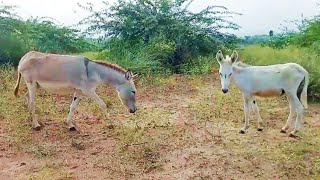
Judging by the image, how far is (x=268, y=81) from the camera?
7949mm

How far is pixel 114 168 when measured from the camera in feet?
21.4

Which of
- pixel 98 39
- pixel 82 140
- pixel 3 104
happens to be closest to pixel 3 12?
pixel 98 39

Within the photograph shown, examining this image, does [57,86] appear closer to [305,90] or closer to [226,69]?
[226,69]

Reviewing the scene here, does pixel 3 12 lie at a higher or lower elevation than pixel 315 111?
higher

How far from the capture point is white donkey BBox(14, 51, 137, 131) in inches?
321

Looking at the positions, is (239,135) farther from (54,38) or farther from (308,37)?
(54,38)

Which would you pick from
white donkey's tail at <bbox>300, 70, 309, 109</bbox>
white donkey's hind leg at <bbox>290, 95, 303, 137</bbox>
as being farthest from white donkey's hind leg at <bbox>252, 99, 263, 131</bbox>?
white donkey's tail at <bbox>300, 70, 309, 109</bbox>

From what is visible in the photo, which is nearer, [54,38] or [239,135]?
[239,135]

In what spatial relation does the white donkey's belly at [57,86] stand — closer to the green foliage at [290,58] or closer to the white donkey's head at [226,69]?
the white donkey's head at [226,69]

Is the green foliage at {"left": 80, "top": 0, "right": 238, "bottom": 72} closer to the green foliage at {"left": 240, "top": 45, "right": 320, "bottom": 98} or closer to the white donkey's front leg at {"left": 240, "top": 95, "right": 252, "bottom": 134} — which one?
the green foliage at {"left": 240, "top": 45, "right": 320, "bottom": 98}

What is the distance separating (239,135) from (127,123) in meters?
1.90

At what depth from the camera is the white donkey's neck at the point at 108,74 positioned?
27.2 feet

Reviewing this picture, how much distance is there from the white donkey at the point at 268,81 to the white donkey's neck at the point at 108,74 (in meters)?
1.62

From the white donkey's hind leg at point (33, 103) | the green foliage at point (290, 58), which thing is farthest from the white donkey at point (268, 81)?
the white donkey's hind leg at point (33, 103)
